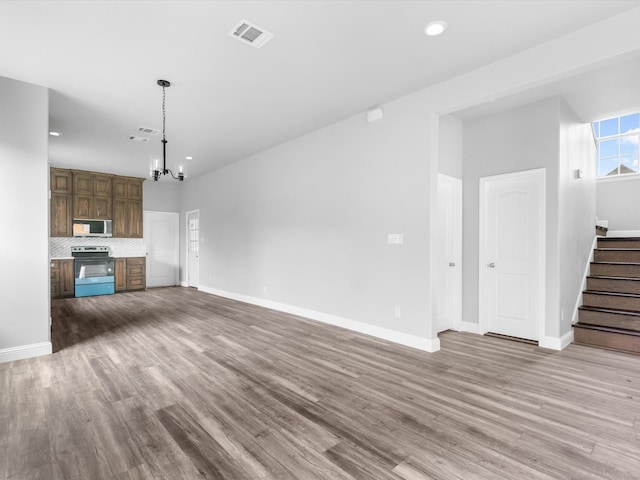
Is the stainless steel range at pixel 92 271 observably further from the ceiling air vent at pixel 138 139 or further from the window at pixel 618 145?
the window at pixel 618 145

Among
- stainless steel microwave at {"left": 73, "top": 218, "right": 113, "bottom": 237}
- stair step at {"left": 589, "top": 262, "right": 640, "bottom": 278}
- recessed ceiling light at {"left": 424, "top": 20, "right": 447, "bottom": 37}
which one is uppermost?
recessed ceiling light at {"left": 424, "top": 20, "right": 447, "bottom": 37}

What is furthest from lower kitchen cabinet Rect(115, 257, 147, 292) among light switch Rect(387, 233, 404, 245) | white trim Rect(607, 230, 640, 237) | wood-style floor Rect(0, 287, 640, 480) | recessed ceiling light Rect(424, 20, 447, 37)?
white trim Rect(607, 230, 640, 237)

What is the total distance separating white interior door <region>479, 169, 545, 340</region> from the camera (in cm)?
411

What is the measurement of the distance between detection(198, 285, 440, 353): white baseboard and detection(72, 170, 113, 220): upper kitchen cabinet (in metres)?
4.50

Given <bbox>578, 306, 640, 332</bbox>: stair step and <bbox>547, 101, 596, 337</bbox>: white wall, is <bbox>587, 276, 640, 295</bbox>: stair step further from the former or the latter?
<bbox>578, 306, 640, 332</bbox>: stair step

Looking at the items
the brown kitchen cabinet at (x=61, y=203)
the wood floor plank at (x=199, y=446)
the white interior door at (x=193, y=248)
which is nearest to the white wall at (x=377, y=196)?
the wood floor plank at (x=199, y=446)

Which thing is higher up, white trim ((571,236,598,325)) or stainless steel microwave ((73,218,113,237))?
stainless steel microwave ((73,218,113,237))

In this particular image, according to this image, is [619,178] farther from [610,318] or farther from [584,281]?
[610,318]

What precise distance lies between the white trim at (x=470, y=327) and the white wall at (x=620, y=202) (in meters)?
4.18

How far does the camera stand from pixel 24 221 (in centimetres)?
360

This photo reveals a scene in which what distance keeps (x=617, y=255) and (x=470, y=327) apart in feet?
8.29

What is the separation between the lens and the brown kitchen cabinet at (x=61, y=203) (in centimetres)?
758

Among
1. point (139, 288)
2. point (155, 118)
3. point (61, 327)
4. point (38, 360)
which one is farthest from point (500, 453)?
point (139, 288)

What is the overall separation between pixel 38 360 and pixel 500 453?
171 inches
